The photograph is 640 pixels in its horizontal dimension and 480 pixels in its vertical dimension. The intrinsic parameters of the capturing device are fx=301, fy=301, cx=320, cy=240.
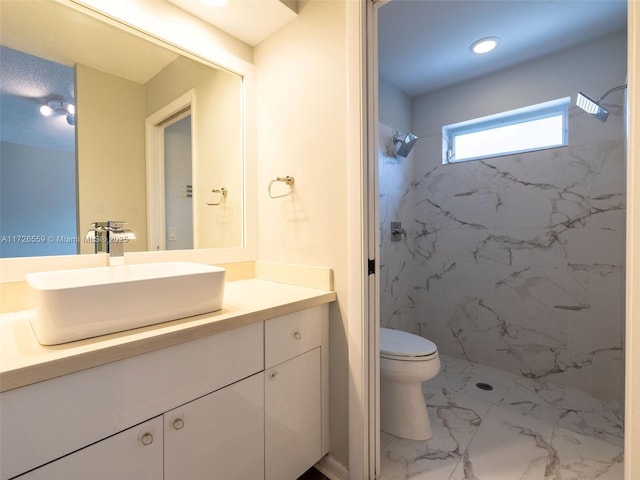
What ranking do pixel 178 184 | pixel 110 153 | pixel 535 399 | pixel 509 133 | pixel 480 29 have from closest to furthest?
1. pixel 110 153
2. pixel 178 184
3. pixel 480 29
4. pixel 535 399
5. pixel 509 133

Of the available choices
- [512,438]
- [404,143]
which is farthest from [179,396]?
[404,143]

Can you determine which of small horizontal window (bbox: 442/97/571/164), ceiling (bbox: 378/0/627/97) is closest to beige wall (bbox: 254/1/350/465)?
ceiling (bbox: 378/0/627/97)

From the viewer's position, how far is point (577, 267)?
2029 mm

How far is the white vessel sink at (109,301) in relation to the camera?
686 millimetres

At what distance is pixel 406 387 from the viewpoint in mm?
1641

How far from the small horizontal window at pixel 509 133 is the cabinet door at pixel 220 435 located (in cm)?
241

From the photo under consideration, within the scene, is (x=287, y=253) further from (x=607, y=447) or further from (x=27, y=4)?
(x=607, y=447)

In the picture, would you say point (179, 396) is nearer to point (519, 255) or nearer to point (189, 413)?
point (189, 413)

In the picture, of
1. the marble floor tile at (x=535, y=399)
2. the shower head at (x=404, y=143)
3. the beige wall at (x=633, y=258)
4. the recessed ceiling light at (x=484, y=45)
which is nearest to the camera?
the beige wall at (x=633, y=258)

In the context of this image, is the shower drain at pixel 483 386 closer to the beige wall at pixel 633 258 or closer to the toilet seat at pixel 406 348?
the toilet seat at pixel 406 348

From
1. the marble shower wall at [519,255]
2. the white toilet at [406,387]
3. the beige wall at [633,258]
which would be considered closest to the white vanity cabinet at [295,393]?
the white toilet at [406,387]

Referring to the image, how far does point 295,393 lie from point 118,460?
588mm

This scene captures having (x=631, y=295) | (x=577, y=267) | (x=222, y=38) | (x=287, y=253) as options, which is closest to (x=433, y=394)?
(x=577, y=267)

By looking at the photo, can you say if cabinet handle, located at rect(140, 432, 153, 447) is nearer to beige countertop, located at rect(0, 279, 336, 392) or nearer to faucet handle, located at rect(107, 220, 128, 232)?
beige countertop, located at rect(0, 279, 336, 392)
